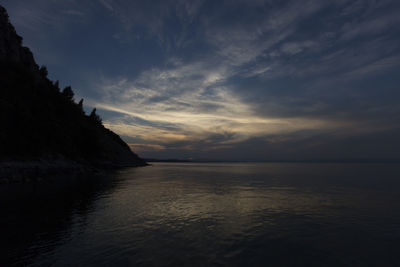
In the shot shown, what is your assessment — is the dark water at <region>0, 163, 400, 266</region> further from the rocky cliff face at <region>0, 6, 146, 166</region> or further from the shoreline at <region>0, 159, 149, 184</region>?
the rocky cliff face at <region>0, 6, 146, 166</region>

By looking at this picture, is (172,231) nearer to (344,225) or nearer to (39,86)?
(344,225)

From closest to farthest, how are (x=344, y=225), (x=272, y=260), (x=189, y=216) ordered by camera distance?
(x=272, y=260), (x=344, y=225), (x=189, y=216)

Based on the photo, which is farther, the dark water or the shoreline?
the shoreline

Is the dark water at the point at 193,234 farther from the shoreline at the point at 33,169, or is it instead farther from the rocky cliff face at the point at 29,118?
the rocky cliff face at the point at 29,118

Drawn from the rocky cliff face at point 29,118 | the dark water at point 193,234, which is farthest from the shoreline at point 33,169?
the dark water at point 193,234

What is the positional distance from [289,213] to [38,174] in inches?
2404

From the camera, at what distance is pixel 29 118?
189 feet

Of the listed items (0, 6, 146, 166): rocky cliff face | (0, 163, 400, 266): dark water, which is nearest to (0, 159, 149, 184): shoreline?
(0, 6, 146, 166): rocky cliff face

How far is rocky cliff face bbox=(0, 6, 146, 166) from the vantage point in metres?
51.4

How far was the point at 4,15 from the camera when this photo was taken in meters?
75.1

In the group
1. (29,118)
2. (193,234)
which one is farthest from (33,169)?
(193,234)

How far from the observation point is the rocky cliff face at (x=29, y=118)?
169 ft

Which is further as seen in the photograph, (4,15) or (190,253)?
(4,15)

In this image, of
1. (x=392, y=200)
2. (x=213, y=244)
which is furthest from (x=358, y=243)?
(x=392, y=200)
